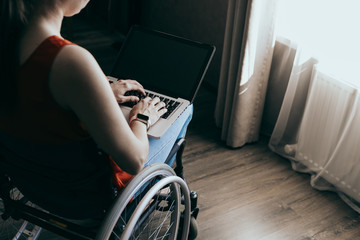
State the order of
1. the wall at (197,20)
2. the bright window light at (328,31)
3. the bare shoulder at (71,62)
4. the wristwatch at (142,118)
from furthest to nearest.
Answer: the wall at (197,20)
the bright window light at (328,31)
the wristwatch at (142,118)
the bare shoulder at (71,62)

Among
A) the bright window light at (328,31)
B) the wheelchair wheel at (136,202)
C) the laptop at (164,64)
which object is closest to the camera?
the wheelchair wheel at (136,202)

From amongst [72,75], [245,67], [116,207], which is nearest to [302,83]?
[245,67]

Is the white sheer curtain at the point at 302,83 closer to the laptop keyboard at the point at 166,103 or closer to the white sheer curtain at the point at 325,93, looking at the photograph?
the white sheer curtain at the point at 325,93

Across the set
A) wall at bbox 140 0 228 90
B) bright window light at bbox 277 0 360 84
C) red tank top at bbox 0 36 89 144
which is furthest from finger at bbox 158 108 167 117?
wall at bbox 140 0 228 90

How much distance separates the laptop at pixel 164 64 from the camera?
1.47 m

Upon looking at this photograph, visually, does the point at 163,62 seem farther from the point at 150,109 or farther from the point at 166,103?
the point at 150,109

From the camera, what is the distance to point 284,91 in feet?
7.26

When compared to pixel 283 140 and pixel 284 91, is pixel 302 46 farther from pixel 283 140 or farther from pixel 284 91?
pixel 283 140

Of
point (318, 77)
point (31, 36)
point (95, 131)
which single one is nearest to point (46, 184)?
point (95, 131)

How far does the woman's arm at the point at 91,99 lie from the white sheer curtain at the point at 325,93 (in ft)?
3.94

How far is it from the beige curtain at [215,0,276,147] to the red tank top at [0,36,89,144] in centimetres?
126

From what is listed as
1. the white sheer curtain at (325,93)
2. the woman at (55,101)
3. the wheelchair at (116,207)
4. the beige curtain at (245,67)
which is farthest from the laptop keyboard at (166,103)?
the white sheer curtain at (325,93)

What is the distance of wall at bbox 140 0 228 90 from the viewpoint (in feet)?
8.71

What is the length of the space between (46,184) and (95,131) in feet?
0.83
